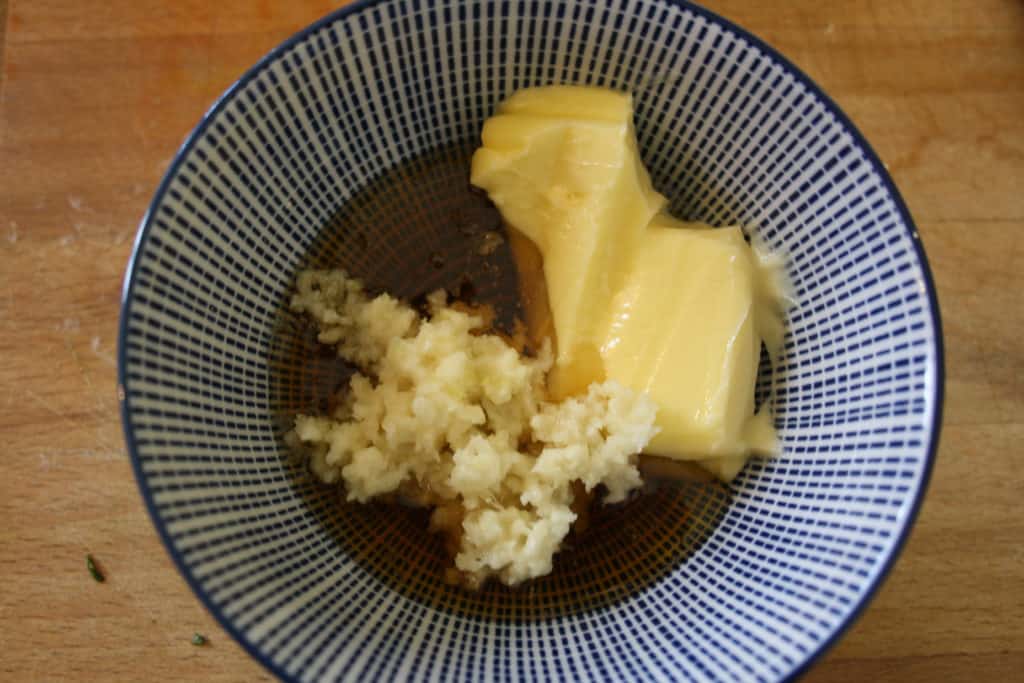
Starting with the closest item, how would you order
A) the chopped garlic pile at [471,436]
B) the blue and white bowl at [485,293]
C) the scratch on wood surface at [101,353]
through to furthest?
1. the blue and white bowl at [485,293]
2. the chopped garlic pile at [471,436]
3. the scratch on wood surface at [101,353]

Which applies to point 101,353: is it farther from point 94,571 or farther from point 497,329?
point 497,329

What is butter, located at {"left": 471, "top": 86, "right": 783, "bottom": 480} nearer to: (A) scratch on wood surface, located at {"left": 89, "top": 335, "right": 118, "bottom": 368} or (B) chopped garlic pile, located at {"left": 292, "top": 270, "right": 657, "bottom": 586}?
(B) chopped garlic pile, located at {"left": 292, "top": 270, "right": 657, "bottom": 586}

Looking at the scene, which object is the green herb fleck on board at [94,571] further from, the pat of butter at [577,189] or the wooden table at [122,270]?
the pat of butter at [577,189]

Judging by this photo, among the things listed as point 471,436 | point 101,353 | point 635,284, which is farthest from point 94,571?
point 635,284

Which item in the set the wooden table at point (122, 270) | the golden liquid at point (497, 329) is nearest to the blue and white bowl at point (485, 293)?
the golden liquid at point (497, 329)

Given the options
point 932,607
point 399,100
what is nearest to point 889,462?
point 932,607

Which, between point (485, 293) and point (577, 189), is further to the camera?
point (485, 293)
